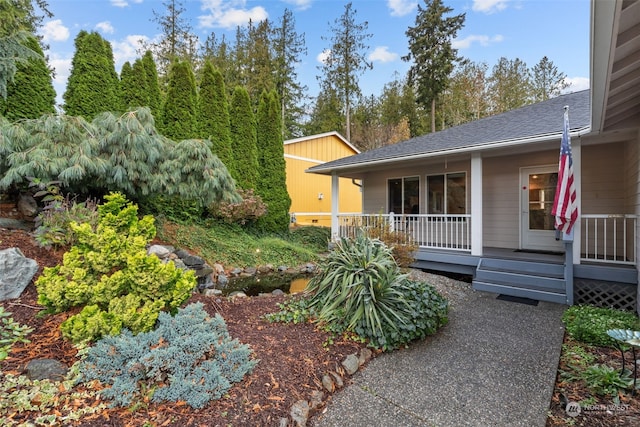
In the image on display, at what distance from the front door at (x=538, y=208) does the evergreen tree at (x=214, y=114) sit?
8.43 metres

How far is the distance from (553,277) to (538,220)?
79.9 inches

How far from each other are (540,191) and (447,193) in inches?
77.9

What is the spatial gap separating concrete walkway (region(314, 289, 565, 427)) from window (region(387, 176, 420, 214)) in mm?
4889

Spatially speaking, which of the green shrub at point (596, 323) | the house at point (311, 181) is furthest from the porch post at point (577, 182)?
the house at point (311, 181)

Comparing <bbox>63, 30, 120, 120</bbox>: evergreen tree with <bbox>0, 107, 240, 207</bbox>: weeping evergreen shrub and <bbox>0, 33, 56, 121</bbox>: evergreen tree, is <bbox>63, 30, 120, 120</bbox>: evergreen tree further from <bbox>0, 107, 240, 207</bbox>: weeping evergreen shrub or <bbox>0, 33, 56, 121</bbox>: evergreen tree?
<bbox>0, 107, 240, 207</bbox>: weeping evergreen shrub

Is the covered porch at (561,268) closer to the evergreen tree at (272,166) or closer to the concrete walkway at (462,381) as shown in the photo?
the concrete walkway at (462,381)

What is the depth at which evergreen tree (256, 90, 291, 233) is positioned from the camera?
11086mm

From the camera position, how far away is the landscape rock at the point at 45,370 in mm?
2199

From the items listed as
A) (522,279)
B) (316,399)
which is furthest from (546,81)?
(316,399)

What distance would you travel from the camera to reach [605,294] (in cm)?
491

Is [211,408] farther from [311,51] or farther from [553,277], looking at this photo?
[311,51]

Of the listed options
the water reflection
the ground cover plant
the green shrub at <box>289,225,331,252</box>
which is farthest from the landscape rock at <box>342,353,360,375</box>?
the green shrub at <box>289,225,331,252</box>

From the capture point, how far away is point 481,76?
20.3m

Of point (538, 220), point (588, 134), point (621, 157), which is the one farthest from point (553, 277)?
point (621, 157)
